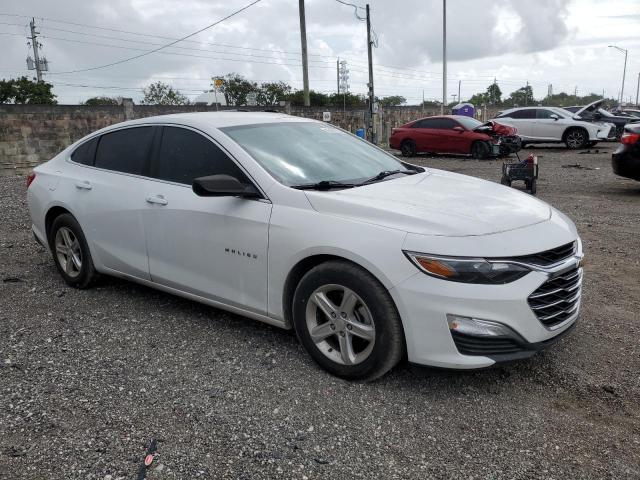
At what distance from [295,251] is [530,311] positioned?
1.33 metres

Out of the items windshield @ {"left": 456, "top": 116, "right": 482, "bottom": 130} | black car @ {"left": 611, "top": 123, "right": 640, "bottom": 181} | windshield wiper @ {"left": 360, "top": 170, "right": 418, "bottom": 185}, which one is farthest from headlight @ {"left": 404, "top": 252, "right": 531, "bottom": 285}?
windshield @ {"left": 456, "top": 116, "right": 482, "bottom": 130}

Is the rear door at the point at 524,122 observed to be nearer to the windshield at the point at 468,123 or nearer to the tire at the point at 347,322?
the windshield at the point at 468,123

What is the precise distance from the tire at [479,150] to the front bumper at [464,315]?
609 inches

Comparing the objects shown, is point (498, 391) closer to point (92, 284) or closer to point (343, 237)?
point (343, 237)

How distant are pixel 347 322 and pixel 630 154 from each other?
7.91m

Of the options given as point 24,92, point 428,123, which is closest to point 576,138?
point 428,123

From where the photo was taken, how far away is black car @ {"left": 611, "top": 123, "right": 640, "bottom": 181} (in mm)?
9117

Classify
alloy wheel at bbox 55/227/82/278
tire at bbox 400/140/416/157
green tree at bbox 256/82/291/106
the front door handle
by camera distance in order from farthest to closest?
green tree at bbox 256/82/291/106 → tire at bbox 400/140/416/157 → alloy wheel at bbox 55/227/82/278 → the front door handle

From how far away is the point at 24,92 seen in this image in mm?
43656

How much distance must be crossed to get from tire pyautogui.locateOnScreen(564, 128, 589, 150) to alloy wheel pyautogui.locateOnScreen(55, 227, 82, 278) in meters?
19.0

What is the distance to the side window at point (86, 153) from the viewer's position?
4.93 metres

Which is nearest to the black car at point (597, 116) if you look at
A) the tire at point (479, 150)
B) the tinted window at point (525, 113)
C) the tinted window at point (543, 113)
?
the tinted window at point (543, 113)

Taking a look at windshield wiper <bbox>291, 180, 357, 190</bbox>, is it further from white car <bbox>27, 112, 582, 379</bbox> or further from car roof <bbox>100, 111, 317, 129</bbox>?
car roof <bbox>100, 111, 317, 129</bbox>

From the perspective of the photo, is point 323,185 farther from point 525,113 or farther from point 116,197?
point 525,113
